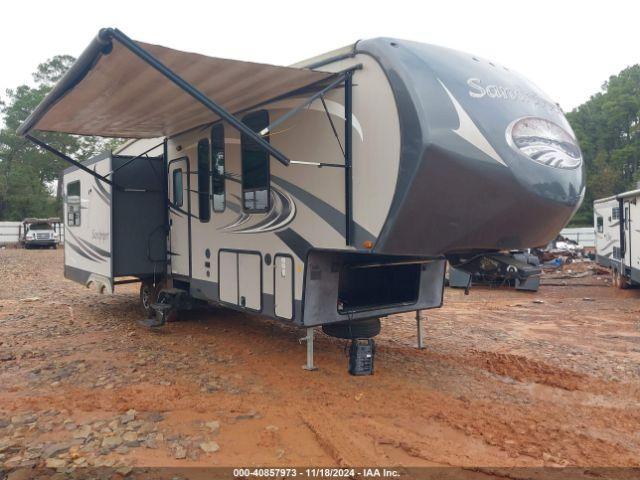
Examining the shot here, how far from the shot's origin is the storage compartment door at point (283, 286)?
212 inches

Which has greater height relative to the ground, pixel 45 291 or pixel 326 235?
pixel 326 235

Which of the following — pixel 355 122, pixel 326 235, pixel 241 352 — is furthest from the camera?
pixel 241 352

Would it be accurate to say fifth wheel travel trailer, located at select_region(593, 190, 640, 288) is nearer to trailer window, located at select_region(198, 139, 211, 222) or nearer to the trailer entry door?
trailer window, located at select_region(198, 139, 211, 222)

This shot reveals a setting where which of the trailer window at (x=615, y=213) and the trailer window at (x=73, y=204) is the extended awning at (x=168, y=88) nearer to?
the trailer window at (x=73, y=204)

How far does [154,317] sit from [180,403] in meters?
3.99

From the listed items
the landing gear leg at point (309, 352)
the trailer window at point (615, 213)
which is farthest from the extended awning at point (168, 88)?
the trailer window at point (615, 213)

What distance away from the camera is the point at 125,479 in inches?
137

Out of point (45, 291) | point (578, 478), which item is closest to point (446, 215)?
point (578, 478)

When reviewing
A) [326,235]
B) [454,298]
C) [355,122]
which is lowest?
[454,298]

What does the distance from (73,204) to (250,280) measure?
521 cm

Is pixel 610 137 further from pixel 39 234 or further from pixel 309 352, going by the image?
pixel 309 352

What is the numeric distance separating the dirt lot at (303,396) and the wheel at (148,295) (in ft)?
1.52

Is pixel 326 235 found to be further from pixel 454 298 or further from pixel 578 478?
pixel 454 298

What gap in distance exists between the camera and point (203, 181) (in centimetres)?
710
